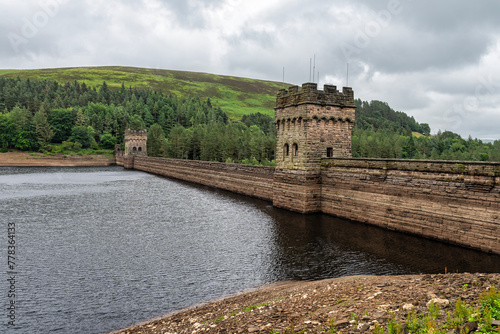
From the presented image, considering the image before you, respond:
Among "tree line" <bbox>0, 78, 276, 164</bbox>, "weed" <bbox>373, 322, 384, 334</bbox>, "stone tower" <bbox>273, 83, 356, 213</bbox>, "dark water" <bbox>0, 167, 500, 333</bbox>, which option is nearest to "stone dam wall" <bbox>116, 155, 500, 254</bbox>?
"stone tower" <bbox>273, 83, 356, 213</bbox>

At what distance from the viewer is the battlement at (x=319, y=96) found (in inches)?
1185

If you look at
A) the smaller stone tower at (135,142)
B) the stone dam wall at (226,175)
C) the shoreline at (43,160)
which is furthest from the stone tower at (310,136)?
the shoreline at (43,160)

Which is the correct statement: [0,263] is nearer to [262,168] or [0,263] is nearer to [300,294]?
[300,294]

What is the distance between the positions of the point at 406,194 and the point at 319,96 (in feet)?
39.5

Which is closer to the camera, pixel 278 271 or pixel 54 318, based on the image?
pixel 54 318

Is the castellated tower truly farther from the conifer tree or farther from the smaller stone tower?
the conifer tree

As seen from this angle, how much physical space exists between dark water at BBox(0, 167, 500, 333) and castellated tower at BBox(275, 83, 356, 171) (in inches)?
219

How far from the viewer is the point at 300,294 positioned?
1229cm

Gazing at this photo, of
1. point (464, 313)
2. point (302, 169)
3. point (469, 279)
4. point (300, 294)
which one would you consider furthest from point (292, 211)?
point (464, 313)

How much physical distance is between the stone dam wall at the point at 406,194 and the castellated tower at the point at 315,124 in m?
1.26

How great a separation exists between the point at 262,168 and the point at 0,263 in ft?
86.2

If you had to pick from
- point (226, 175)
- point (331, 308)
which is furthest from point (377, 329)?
point (226, 175)

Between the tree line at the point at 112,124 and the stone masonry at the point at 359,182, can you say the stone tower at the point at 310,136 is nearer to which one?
the stone masonry at the point at 359,182

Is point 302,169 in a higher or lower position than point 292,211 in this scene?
higher
